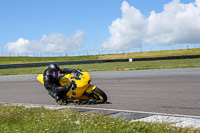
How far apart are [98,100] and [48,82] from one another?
1.57m

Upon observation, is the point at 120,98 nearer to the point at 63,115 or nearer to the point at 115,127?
the point at 63,115

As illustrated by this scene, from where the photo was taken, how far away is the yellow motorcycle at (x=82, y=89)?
26.4 feet

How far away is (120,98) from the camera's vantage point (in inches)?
368

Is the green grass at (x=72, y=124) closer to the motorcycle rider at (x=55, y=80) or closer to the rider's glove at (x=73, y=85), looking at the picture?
the rider's glove at (x=73, y=85)

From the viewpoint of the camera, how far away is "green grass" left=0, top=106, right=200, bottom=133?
4801 mm

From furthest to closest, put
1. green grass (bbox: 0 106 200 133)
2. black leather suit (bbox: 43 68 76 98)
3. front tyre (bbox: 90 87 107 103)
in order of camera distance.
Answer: black leather suit (bbox: 43 68 76 98)
front tyre (bbox: 90 87 107 103)
green grass (bbox: 0 106 200 133)

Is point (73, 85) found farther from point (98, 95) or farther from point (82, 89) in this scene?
point (98, 95)

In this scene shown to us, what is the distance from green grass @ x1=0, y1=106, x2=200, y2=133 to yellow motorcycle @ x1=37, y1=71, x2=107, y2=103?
5.06 ft

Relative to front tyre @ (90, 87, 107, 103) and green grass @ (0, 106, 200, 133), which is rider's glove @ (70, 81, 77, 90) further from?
green grass @ (0, 106, 200, 133)

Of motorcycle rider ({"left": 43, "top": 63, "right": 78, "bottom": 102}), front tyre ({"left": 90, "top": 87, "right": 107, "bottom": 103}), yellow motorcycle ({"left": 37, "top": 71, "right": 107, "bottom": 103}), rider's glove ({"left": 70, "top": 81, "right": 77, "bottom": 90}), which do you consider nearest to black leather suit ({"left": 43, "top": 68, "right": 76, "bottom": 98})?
motorcycle rider ({"left": 43, "top": 63, "right": 78, "bottom": 102})

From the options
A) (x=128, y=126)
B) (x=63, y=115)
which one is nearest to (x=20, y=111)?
(x=63, y=115)

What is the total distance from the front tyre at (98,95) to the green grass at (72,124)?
1716 millimetres

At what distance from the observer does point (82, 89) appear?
26.6ft

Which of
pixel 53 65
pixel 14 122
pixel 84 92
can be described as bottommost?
pixel 14 122
